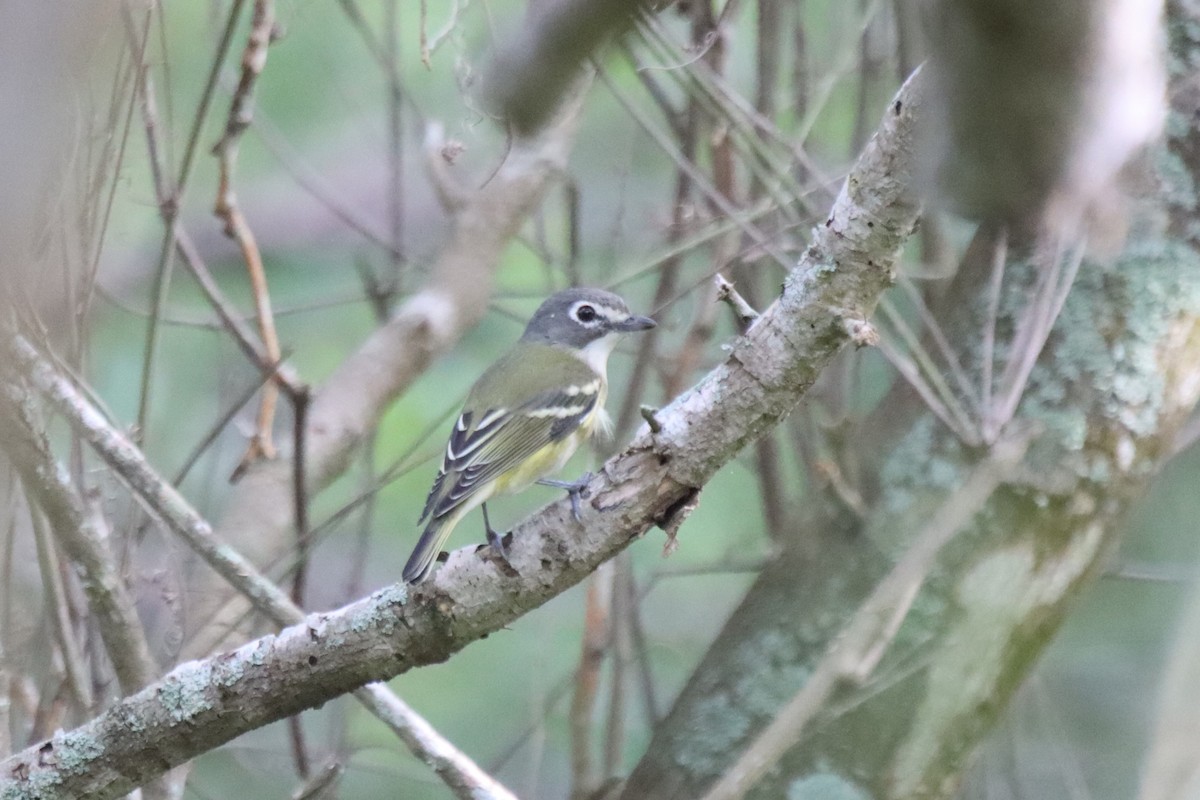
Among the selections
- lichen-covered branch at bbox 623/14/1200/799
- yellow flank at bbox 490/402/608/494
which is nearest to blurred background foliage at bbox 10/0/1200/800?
yellow flank at bbox 490/402/608/494

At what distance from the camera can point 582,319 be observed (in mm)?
3598

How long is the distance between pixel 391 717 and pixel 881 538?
1194mm

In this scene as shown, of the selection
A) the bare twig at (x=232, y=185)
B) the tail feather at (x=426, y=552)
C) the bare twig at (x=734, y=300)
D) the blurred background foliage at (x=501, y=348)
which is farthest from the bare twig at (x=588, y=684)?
the bare twig at (x=734, y=300)

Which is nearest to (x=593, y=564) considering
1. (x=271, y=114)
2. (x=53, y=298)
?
(x=53, y=298)

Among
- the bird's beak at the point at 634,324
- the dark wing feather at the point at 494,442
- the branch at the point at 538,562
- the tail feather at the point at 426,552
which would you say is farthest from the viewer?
the bird's beak at the point at 634,324

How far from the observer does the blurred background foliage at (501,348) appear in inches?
152

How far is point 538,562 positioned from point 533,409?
1242 mm

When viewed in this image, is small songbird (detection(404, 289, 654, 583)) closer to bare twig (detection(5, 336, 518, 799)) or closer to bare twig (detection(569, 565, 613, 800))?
bare twig (detection(5, 336, 518, 799))

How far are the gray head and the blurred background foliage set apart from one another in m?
0.17

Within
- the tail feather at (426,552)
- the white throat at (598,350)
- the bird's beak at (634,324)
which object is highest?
the white throat at (598,350)

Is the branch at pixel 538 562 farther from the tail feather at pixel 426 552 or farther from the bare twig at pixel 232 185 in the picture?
the bare twig at pixel 232 185

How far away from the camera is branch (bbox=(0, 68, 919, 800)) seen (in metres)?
1.76

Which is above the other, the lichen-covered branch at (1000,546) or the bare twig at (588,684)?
the bare twig at (588,684)

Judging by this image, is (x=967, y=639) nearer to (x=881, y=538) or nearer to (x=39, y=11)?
(x=881, y=538)
